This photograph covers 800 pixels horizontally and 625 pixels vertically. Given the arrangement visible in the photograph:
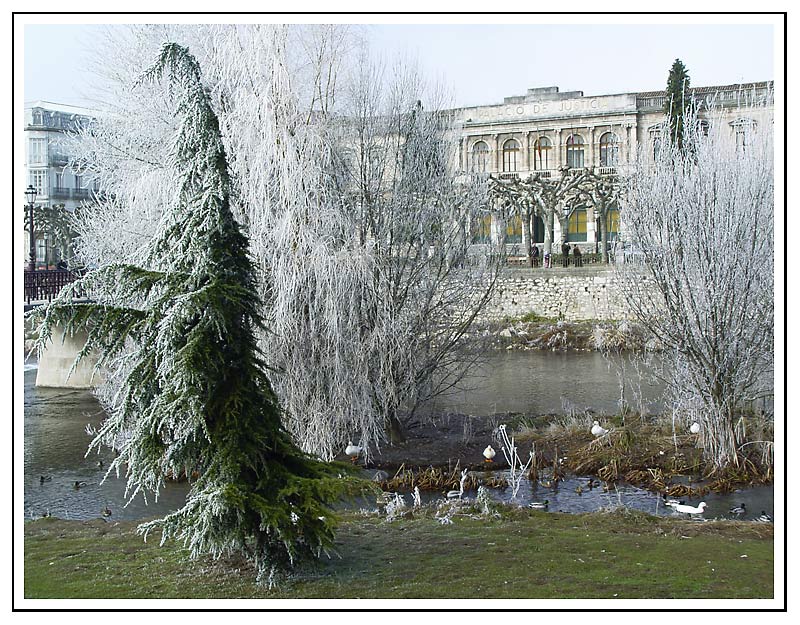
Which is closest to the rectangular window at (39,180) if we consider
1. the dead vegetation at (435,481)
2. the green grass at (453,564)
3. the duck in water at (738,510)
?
the dead vegetation at (435,481)

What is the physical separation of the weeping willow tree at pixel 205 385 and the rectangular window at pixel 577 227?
Result: 116ft

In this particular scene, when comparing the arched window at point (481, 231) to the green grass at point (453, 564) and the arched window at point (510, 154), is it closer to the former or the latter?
the green grass at point (453, 564)

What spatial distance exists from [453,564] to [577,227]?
35449mm

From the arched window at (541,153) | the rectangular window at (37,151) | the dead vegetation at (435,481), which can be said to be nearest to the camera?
the dead vegetation at (435,481)

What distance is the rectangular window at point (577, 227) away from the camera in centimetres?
4034

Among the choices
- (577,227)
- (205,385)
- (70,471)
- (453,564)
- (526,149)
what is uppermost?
(526,149)

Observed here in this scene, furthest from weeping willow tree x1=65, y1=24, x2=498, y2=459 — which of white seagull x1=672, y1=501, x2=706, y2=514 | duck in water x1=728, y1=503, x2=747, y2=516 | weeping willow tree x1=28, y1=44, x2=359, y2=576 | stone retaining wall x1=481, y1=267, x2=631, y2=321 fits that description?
stone retaining wall x1=481, y1=267, x2=631, y2=321

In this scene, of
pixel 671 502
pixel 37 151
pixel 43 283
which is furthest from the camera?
pixel 43 283

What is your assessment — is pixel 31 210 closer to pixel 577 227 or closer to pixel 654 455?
pixel 654 455

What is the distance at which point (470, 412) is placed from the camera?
1476 cm

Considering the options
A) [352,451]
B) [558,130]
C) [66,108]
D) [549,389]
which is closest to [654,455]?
[352,451]

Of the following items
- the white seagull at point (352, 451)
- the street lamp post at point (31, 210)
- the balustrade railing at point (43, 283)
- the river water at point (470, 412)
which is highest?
the street lamp post at point (31, 210)
